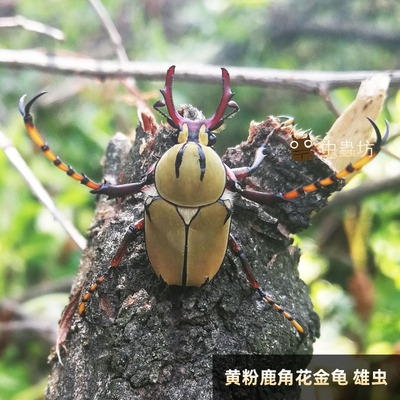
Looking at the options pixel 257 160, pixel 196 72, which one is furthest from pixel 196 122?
pixel 196 72

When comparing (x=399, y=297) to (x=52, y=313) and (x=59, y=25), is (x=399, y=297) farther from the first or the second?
(x=59, y=25)

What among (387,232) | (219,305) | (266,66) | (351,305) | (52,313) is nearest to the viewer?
(219,305)

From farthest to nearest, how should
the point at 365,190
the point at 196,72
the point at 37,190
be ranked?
the point at 365,190, the point at 196,72, the point at 37,190

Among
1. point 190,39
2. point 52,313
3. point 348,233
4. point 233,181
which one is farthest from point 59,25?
point 233,181

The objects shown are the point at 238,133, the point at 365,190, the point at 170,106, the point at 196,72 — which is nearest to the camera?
the point at 170,106

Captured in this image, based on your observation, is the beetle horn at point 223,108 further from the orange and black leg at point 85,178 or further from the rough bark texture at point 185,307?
the orange and black leg at point 85,178

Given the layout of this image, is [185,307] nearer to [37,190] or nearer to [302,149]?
[302,149]

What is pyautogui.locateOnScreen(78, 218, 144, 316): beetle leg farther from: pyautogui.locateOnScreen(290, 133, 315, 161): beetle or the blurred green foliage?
the blurred green foliage
